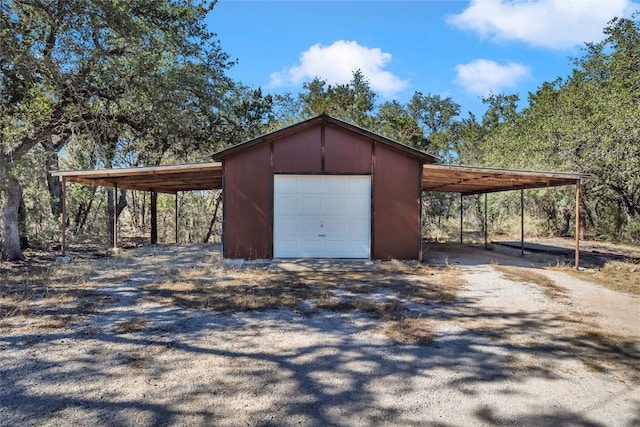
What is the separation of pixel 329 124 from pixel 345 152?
81cm

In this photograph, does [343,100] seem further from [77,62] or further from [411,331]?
[411,331]

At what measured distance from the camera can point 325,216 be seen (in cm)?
980

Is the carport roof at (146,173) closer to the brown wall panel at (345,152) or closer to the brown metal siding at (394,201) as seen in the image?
the brown wall panel at (345,152)

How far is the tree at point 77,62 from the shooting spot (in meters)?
7.33

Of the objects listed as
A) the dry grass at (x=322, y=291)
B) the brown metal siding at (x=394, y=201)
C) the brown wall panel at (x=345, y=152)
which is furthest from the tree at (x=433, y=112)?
the dry grass at (x=322, y=291)

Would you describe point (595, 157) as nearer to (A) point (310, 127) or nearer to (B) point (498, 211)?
(B) point (498, 211)

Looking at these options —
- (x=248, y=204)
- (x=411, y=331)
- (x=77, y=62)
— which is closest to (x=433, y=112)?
(x=248, y=204)

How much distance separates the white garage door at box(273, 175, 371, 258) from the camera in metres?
9.74

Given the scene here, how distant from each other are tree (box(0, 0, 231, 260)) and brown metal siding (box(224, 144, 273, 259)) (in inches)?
111

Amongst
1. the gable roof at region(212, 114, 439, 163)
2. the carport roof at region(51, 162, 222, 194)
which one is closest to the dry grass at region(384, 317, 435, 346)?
the gable roof at region(212, 114, 439, 163)

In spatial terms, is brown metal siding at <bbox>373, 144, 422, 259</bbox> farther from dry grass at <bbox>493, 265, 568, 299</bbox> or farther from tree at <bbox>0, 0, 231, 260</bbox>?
tree at <bbox>0, 0, 231, 260</bbox>

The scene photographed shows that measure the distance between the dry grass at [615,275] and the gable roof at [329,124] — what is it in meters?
4.22

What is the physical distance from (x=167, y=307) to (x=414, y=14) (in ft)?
34.0

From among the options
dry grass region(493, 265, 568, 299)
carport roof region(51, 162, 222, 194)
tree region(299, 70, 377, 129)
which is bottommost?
dry grass region(493, 265, 568, 299)
